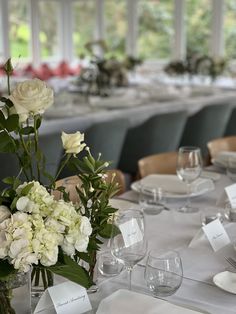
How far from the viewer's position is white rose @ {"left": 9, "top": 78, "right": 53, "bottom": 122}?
118 cm

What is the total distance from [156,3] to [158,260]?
972cm

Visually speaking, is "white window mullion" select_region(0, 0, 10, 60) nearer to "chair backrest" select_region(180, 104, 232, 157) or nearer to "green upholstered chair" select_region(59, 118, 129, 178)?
"chair backrest" select_region(180, 104, 232, 157)

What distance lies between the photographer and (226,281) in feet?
4.87

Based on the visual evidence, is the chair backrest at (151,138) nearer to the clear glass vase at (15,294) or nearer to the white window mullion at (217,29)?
the clear glass vase at (15,294)

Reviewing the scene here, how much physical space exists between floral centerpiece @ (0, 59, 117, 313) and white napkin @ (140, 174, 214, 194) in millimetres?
1096

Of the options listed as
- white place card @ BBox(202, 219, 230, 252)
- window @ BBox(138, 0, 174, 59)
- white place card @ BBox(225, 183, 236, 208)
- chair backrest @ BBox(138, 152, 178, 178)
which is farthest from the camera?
window @ BBox(138, 0, 174, 59)

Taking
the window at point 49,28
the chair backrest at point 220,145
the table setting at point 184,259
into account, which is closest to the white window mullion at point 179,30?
the window at point 49,28

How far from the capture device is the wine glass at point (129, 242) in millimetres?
1386

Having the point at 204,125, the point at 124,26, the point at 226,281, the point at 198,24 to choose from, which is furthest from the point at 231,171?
the point at 124,26

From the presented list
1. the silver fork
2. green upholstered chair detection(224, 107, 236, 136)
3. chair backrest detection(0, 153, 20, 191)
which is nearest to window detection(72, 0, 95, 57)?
green upholstered chair detection(224, 107, 236, 136)

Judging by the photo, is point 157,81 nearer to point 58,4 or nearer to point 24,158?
point 58,4

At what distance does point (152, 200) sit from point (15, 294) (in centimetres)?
108

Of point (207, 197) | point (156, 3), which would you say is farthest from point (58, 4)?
point (207, 197)

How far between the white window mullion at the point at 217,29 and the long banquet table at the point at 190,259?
784 centimetres
